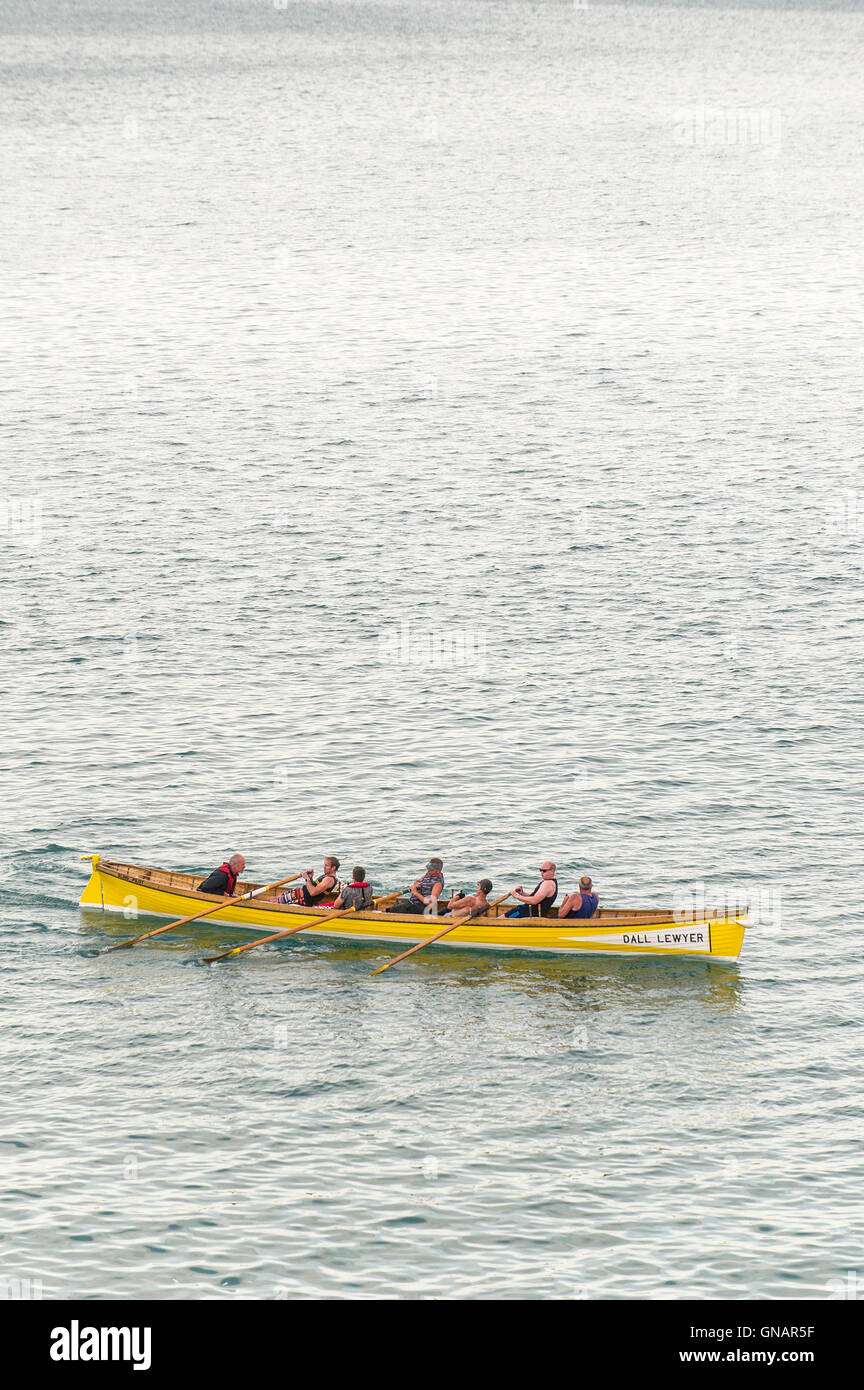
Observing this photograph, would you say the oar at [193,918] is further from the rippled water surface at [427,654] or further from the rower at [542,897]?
the rower at [542,897]

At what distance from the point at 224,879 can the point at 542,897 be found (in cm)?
802

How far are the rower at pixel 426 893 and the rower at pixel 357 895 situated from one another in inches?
27.1

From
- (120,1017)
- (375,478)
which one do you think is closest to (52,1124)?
(120,1017)

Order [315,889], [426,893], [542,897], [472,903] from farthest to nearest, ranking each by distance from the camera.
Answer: [426,893], [315,889], [472,903], [542,897]

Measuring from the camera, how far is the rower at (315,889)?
42031 mm

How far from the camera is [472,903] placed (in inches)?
1618

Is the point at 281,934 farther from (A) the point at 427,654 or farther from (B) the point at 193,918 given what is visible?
(A) the point at 427,654

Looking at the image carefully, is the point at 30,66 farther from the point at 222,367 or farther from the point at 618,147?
the point at 222,367

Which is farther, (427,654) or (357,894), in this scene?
(427,654)

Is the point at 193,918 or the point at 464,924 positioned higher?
the point at 193,918

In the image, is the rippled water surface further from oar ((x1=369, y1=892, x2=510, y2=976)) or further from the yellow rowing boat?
the yellow rowing boat

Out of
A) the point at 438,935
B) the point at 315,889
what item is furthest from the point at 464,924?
the point at 315,889

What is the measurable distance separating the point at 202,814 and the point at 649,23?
474 feet

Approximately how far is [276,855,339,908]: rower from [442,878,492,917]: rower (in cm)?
305
